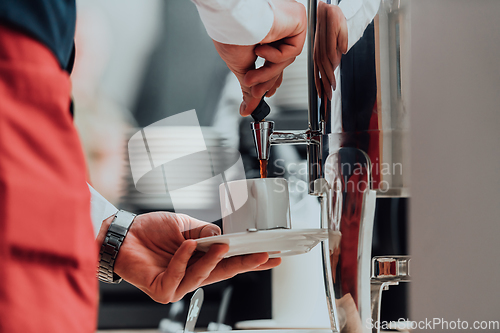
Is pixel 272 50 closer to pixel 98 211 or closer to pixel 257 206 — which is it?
pixel 257 206

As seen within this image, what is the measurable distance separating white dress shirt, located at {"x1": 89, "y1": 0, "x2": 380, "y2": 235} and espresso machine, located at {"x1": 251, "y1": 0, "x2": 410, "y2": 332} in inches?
0.4

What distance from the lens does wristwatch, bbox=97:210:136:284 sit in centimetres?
45

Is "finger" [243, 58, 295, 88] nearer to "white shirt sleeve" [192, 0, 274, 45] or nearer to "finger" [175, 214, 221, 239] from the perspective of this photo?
"white shirt sleeve" [192, 0, 274, 45]

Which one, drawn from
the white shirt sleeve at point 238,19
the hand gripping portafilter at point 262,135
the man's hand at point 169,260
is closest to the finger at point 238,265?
the man's hand at point 169,260

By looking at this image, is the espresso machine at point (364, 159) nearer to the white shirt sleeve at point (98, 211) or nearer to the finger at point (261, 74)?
the finger at point (261, 74)

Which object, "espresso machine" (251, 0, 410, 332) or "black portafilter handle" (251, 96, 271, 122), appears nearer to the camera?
"espresso machine" (251, 0, 410, 332)

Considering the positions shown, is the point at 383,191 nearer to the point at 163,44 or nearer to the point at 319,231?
the point at 319,231

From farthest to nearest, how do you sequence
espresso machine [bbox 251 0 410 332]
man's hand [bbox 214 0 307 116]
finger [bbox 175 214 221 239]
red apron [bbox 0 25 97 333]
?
finger [bbox 175 214 221 239] < man's hand [bbox 214 0 307 116] < espresso machine [bbox 251 0 410 332] < red apron [bbox 0 25 97 333]

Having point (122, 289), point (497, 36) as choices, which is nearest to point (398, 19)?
point (497, 36)

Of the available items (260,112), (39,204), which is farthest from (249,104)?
(39,204)

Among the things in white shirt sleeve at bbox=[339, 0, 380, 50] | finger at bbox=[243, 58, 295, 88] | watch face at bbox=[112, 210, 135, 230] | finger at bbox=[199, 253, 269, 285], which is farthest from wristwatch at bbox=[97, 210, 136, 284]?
white shirt sleeve at bbox=[339, 0, 380, 50]

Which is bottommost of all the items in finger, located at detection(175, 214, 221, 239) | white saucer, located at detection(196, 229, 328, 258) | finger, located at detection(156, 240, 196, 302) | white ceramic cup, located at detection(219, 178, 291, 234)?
finger, located at detection(156, 240, 196, 302)

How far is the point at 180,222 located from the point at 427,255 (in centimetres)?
38

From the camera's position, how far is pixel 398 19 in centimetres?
28
